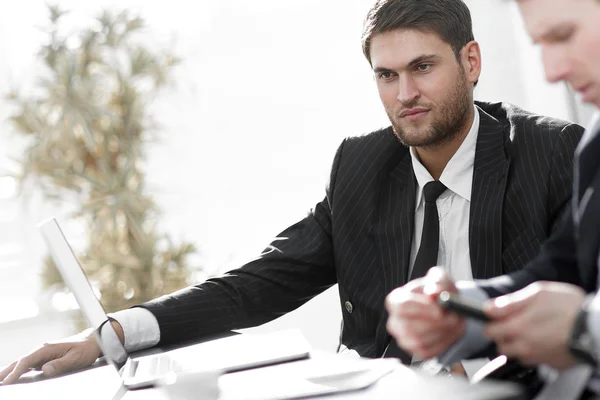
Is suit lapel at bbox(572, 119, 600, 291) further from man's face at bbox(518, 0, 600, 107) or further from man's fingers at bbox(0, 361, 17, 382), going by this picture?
man's fingers at bbox(0, 361, 17, 382)

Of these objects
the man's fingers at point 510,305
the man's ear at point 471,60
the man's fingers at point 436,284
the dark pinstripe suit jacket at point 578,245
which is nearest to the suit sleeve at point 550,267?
the dark pinstripe suit jacket at point 578,245

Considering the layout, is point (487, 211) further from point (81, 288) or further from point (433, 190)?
point (81, 288)

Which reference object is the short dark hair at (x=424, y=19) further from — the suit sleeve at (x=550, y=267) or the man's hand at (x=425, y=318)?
the man's hand at (x=425, y=318)

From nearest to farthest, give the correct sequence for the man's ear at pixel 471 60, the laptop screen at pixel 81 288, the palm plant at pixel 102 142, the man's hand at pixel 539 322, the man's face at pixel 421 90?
the man's hand at pixel 539 322
the laptop screen at pixel 81 288
the man's face at pixel 421 90
the man's ear at pixel 471 60
the palm plant at pixel 102 142

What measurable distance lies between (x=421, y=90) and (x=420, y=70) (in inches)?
2.3

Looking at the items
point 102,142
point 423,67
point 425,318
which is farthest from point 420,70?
point 102,142

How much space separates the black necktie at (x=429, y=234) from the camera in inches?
75.0

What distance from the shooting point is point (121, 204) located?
357 centimetres

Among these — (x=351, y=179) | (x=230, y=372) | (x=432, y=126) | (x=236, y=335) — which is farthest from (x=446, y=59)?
(x=230, y=372)

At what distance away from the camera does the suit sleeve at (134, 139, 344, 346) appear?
1.87 metres

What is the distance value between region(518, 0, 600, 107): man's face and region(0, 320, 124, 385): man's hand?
1.07m

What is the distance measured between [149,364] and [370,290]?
0.65 m

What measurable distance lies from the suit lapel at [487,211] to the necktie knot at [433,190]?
0.10 m

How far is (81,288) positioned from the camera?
158 centimetres
